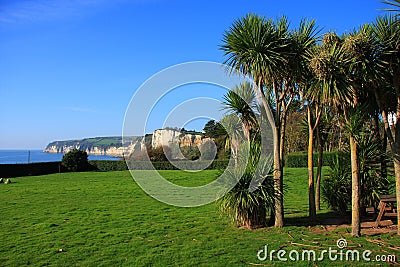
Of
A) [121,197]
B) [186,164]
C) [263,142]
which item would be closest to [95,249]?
[263,142]

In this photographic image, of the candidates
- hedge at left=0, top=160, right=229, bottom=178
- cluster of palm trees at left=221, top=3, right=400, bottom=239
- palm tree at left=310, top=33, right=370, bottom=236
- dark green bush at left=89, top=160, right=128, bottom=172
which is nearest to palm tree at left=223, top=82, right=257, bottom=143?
cluster of palm trees at left=221, top=3, right=400, bottom=239

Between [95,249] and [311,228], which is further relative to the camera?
[311,228]

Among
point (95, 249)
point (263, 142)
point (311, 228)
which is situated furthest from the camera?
point (263, 142)

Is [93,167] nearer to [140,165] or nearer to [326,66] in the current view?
[140,165]

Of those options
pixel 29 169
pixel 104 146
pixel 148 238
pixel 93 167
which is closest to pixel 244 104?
pixel 148 238

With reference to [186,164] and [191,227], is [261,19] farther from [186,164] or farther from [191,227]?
[186,164]

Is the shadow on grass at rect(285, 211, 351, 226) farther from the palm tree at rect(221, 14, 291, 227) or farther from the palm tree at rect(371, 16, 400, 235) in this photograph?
the palm tree at rect(371, 16, 400, 235)

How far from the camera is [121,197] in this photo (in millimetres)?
16000

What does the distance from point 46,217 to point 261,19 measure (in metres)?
8.29

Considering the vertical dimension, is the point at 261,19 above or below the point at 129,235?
above

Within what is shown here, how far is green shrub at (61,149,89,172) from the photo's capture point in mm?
37906

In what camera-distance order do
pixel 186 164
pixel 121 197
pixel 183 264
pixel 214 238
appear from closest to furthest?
pixel 183 264, pixel 214 238, pixel 121 197, pixel 186 164

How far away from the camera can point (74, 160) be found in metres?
38.1

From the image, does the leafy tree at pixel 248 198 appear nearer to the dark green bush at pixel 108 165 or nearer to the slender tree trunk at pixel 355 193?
the slender tree trunk at pixel 355 193
